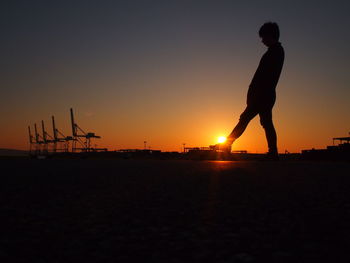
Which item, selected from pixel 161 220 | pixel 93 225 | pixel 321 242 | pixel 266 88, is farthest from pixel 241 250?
pixel 266 88

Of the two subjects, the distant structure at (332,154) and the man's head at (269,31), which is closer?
the man's head at (269,31)

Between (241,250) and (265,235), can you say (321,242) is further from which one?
(241,250)

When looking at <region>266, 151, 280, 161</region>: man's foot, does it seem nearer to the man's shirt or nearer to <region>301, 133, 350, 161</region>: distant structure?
the man's shirt

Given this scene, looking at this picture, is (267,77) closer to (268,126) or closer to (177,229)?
(268,126)

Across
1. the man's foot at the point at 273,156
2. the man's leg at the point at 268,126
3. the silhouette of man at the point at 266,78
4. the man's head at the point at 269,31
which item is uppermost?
the man's head at the point at 269,31

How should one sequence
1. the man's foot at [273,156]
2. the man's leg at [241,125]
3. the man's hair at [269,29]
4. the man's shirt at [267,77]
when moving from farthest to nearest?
1. the man's foot at [273,156]
2. the man's leg at [241,125]
3. the man's shirt at [267,77]
4. the man's hair at [269,29]

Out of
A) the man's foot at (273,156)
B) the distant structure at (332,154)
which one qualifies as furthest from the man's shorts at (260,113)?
the distant structure at (332,154)

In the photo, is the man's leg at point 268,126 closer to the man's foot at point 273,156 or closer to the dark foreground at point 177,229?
the man's foot at point 273,156

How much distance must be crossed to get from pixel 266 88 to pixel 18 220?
18.7 feet

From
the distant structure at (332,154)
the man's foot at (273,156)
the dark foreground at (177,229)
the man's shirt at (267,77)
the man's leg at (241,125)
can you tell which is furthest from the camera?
the distant structure at (332,154)

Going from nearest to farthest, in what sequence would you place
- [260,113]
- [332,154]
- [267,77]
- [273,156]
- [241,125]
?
1. [267,77]
2. [260,113]
3. [241,125]
4. [273,156]
5. [332,154]

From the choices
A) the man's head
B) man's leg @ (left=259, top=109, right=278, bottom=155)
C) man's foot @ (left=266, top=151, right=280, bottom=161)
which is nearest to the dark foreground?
man's leg @ (left=259, top=109, right=278, bottom=155)

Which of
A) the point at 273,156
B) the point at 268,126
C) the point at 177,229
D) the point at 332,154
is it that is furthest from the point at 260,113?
the point at 332,154

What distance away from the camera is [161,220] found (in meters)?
2.02
